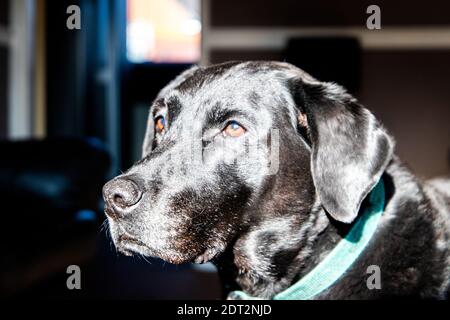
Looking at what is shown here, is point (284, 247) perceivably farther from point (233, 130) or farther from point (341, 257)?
point (233, 130)

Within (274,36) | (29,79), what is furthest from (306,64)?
(29,79)

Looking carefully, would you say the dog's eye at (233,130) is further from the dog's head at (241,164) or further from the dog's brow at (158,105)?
the dog's brow at (158,105)

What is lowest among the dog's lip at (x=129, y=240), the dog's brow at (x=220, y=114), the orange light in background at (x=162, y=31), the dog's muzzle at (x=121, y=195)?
the dog's lip at (x=129, y=240)

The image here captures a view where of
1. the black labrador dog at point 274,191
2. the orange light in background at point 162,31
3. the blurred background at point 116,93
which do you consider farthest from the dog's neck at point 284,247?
the orange light in background at point 162,31

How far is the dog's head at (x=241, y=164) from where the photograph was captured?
1270 millimetres

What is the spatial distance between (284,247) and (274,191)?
16 cm

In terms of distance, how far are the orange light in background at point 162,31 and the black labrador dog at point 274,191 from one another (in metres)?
4.74

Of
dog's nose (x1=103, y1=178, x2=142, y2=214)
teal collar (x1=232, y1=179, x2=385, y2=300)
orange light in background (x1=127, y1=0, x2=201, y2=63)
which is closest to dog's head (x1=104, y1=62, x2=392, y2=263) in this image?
dog's nose (x1=103, y1=178, x2=142, y2=214)

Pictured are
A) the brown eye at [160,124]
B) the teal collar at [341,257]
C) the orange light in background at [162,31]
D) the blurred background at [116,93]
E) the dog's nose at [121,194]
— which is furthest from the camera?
the orange light in background at [162,31]

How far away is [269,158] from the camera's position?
1362mm

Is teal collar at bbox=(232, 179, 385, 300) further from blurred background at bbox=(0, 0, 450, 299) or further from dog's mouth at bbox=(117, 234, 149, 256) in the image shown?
blurred background at bbox=(0, 0, 450, 299)

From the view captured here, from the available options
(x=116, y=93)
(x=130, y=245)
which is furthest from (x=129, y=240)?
(x=116, y=93)
